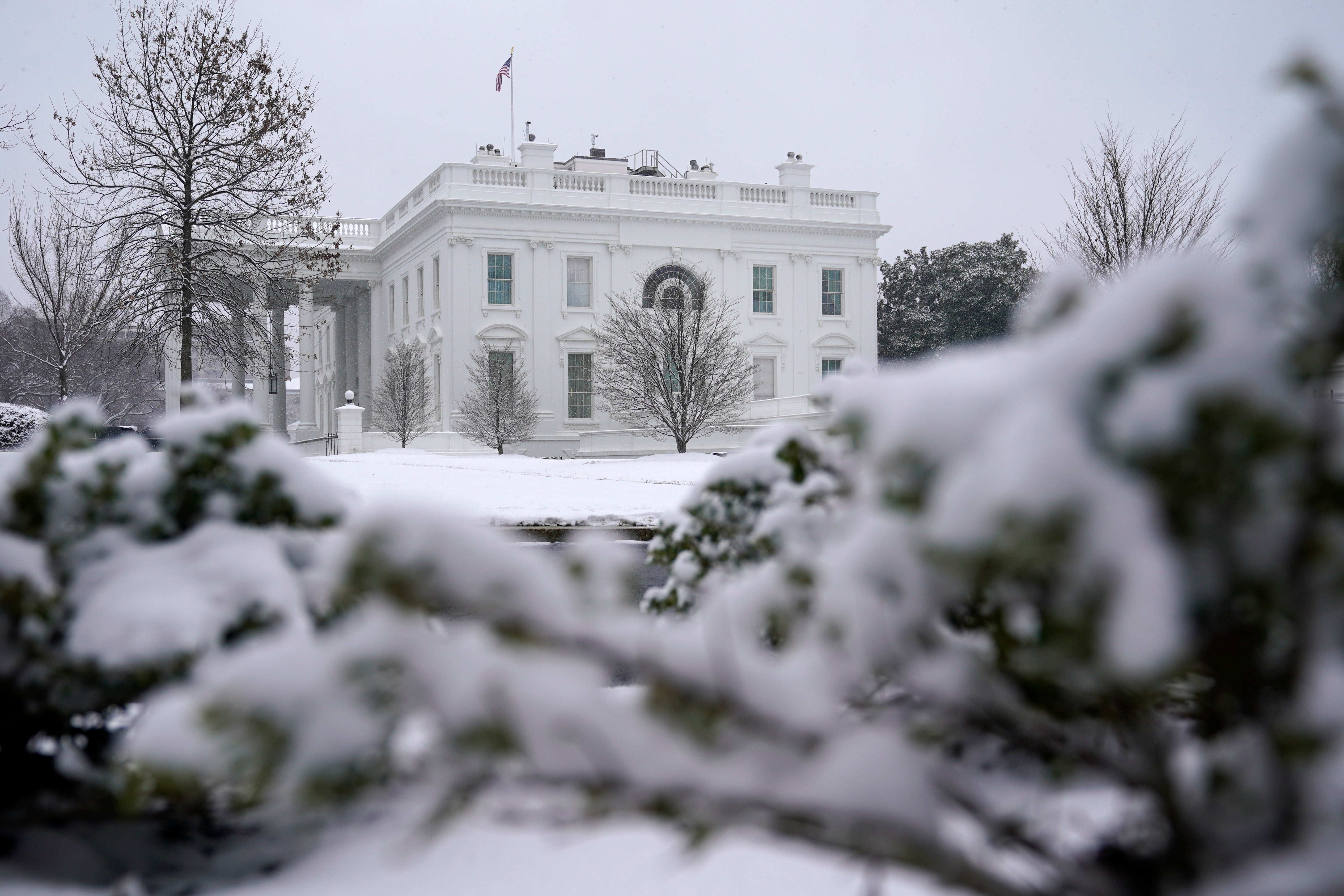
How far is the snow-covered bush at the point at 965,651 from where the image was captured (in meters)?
0.97

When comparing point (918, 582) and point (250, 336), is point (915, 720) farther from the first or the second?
point (250, 336)

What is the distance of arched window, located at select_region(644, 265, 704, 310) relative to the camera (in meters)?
31.7

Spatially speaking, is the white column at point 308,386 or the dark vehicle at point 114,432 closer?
the dark vehicle at point 114,432

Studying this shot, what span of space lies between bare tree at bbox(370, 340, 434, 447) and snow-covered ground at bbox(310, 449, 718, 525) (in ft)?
31.7

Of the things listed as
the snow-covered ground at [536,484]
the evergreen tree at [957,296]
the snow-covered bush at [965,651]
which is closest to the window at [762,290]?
the evergreen tree at [957,296]

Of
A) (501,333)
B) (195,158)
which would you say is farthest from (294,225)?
(501,333)

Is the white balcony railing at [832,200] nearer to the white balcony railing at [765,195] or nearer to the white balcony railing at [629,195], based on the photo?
the white balcony railing at [629,195]

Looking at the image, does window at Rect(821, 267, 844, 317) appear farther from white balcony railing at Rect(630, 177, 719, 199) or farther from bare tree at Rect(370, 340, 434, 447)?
bare tree at Rect(370, 340, 434, 447)

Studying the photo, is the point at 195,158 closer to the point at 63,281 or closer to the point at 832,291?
the point at 63,281

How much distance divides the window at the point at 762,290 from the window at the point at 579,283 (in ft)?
21.0

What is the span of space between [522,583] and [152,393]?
172 ft

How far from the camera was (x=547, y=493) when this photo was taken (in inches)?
508

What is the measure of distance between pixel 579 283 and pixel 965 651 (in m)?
36.9

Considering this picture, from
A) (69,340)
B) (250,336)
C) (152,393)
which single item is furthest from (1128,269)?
(152,393)
